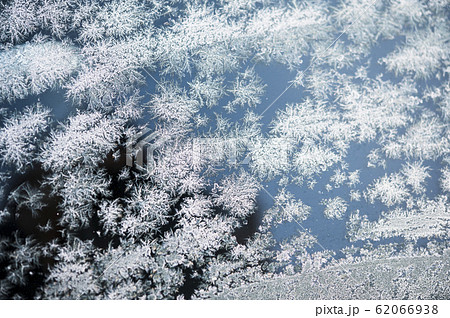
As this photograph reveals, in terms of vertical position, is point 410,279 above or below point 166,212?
below

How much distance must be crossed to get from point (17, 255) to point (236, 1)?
883mm

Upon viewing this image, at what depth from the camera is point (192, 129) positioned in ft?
2.80

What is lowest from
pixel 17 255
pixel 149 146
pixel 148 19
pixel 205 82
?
pixel 17 255

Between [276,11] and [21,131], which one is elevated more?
[276,11]

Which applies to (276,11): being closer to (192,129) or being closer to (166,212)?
(192,129)

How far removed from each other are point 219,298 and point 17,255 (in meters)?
0.52

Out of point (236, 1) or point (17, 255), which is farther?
point (236, 1)

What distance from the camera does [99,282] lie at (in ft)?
2.55

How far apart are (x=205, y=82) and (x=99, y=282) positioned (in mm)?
591

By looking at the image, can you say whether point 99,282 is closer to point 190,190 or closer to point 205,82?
point 190,190

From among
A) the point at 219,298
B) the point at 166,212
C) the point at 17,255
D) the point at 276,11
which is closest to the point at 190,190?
the point at 166,212
